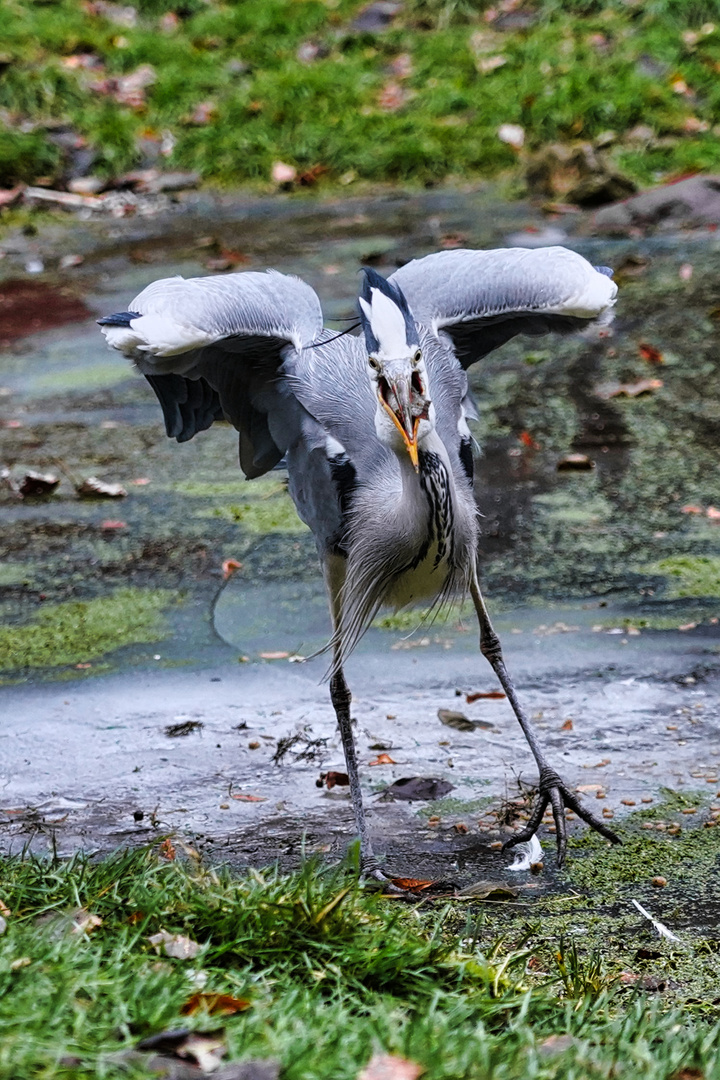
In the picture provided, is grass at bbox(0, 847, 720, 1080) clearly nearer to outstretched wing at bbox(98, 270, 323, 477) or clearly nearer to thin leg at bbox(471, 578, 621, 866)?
thin leg at bbox(471, 578, 621, 866)

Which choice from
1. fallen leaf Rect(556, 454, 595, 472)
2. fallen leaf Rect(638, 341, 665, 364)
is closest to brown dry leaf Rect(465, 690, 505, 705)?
fallen leaf Rect(556, 454, 595, 472)

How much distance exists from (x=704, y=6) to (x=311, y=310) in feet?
28.6

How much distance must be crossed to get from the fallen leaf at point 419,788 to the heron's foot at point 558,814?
318mm

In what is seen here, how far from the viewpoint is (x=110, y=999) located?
2.62 m

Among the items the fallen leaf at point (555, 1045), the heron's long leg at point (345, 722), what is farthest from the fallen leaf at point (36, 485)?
the fallen leaf at point (555, 1045)

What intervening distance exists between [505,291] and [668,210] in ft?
17.1

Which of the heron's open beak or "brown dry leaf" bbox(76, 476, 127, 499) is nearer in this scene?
the heron's open beak

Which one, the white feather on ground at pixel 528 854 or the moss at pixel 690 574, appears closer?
the white feather on ground at pixel 528 854

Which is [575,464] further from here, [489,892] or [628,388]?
[489,892]

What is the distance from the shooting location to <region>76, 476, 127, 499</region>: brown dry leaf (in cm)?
630

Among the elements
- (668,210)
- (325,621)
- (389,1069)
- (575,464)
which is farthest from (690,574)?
(668,210)

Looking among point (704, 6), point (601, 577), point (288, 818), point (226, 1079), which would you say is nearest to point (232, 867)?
point (288, 818)

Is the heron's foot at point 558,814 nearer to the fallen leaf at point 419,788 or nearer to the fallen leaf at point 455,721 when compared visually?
the fallen leaf at point 419,788

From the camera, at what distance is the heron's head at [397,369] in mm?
3518
